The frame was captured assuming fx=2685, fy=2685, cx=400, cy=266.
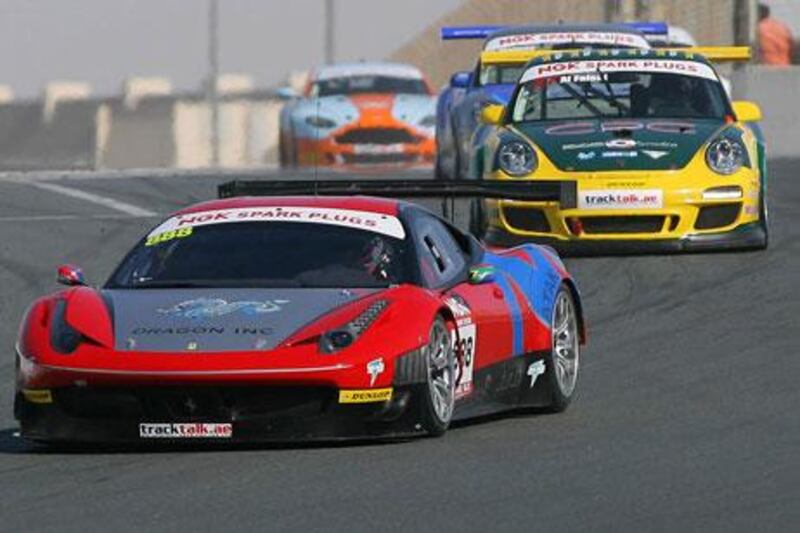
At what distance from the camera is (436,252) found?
10.4m

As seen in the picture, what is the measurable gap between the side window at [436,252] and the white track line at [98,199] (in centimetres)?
935

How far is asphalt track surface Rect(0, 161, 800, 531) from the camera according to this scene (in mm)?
7676

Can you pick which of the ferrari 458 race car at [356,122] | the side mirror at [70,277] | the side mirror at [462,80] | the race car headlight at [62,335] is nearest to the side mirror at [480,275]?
the side mirror at [70,277]

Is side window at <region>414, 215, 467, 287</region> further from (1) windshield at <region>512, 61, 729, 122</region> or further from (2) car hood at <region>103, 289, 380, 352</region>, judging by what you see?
(1) windshield at <region>512, 61, 729, 122</region>

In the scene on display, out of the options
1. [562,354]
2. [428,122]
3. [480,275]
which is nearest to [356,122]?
[428,122]

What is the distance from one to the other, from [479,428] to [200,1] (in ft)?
102

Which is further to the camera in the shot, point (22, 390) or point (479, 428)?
point (479, 428)

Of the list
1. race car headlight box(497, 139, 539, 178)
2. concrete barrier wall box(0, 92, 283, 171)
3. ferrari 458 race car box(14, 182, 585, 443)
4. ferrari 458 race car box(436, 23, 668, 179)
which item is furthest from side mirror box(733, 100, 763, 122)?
concrete barrier wall box(0, 92, 283, 171)

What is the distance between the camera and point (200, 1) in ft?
133

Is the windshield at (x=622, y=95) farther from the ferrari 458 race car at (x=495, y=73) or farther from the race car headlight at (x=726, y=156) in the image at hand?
the ferrari 458 race car at (x=495, y=73)

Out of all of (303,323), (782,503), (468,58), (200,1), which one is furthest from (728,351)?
(200,1)

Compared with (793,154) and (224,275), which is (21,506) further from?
(793,154)

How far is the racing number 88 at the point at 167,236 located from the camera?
10.4m

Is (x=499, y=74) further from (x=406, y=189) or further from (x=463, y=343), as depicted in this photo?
(x=463, y=343)
